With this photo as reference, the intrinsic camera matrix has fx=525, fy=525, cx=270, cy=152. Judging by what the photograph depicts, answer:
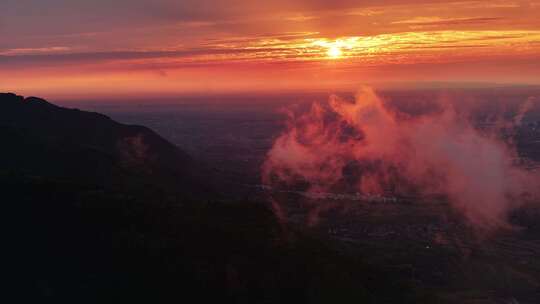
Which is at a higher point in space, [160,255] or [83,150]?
[83,150]

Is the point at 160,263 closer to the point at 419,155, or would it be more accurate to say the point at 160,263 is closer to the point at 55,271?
the point at 55,271

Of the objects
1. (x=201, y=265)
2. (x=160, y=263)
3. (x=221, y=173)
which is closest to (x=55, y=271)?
(x=160, y=263)

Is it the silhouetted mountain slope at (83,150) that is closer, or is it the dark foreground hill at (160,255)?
the dark foreground hill at (160,255)

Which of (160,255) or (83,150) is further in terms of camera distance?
(83,150)

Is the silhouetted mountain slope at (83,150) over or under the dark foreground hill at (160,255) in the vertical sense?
over
